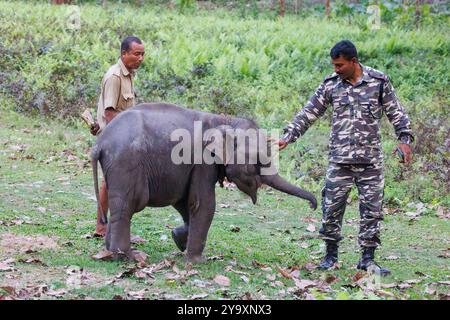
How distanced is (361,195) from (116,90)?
293cm

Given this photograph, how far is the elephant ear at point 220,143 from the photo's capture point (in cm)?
867

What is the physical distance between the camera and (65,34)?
2200 centimetres

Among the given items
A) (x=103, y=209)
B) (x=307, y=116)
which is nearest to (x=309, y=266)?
(x=307, y=116)

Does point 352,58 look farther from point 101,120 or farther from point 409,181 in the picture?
point 409,181

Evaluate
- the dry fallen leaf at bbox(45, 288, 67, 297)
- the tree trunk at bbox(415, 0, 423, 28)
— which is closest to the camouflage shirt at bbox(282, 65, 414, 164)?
the dry fallen leaf at bbox(45, 288, 67, 297)

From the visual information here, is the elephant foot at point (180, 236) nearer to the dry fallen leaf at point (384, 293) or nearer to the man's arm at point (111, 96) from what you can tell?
the man's arm at point (111, 96)

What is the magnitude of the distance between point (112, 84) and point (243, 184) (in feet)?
6.03

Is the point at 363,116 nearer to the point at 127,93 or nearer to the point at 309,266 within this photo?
the point at 309,266

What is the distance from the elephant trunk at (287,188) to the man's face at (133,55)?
1.91 metres

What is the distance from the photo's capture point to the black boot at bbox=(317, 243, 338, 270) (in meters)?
8.70

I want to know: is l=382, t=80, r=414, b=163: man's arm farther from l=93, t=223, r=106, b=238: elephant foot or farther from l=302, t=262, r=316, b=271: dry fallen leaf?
l=93, t=223, r=106, b=238: elephant foot

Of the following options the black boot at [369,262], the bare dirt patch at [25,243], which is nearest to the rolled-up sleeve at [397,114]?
the black boot at [369,262]

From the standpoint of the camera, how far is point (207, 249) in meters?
9.57

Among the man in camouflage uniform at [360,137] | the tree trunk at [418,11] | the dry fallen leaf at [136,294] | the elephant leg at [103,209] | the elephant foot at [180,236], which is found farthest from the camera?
the tree trunk at [418,11]
